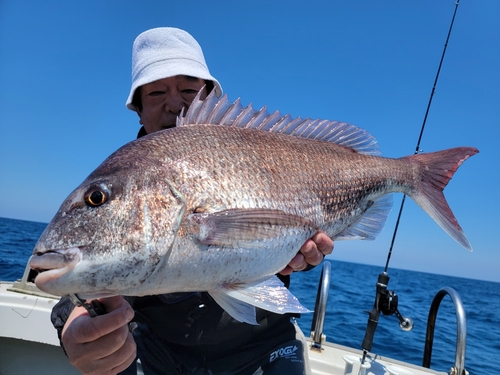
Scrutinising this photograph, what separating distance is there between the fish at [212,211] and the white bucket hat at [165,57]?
2.65ft

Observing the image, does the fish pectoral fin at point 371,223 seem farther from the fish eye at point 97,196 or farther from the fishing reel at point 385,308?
the fishing reel at point 385,308

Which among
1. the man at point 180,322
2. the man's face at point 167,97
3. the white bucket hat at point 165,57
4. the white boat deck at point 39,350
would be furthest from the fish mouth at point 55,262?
the white boat deck at point 39,350

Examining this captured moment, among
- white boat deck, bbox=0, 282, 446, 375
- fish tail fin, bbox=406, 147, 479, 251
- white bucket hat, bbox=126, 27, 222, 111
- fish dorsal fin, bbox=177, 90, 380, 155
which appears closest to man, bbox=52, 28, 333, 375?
white bucket hat, bbox=126, 27, 222, 111

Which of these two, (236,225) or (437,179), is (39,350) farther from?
(437,179)

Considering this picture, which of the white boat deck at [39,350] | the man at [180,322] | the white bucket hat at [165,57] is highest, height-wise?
the white bucket hat at [165,57]

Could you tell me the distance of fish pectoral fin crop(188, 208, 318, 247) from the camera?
1260 mm

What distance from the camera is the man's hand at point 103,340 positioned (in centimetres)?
124

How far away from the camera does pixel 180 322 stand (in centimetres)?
206

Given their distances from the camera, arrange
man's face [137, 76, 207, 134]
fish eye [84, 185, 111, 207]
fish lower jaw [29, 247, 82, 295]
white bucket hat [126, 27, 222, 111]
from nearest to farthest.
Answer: fish lower jaw [29, 247, 82, 295], fish eye [84, 185, 111, 207], white bucket hat [126, 27, 222, 111], man's face [137, 76, 207, 134]

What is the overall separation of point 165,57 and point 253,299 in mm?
1802

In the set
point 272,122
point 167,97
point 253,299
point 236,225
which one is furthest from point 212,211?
point 167,97

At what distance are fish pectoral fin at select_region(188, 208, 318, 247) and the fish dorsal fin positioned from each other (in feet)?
1.77

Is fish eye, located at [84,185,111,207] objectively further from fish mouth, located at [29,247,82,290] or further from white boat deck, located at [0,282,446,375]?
white boat deck, located at [0,282,446,375]

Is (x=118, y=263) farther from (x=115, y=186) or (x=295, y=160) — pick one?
(x=295, y=160)
